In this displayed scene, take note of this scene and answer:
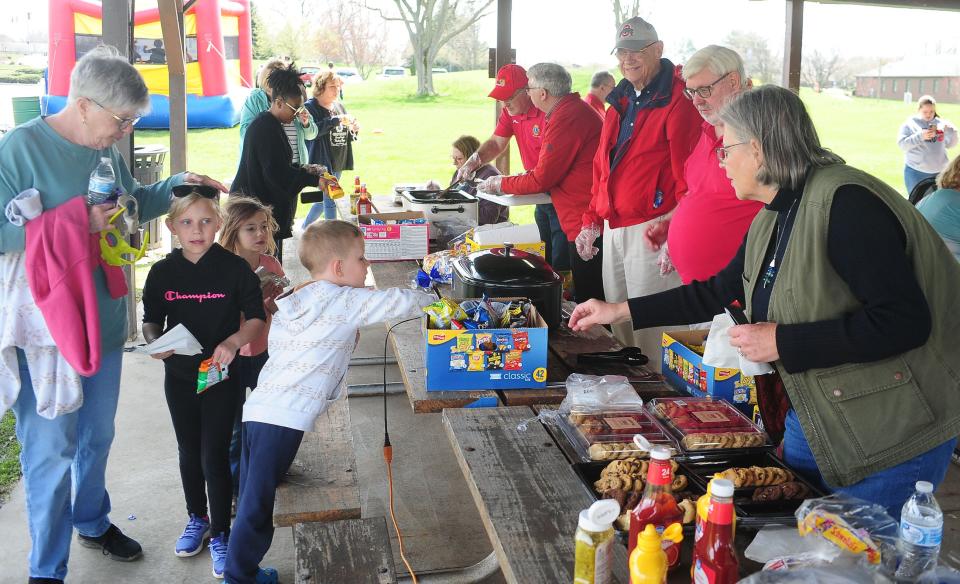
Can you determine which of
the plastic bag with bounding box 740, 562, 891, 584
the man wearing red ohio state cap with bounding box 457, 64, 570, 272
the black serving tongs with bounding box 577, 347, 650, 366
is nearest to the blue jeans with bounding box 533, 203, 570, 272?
the man wearing red ohio state cap with bounding box 457, 64, 570, 272

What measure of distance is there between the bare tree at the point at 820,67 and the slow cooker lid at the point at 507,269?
60.9 ft

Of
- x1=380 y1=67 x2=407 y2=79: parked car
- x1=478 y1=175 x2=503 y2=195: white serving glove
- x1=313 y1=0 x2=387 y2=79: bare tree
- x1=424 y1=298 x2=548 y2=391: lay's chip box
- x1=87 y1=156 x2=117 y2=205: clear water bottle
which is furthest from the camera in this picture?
x1=380 y1=67 x2=407 y2=79: parked car

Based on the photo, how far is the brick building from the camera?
727 inches

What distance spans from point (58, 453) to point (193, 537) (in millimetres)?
672

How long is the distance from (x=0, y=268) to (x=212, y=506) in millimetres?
1103

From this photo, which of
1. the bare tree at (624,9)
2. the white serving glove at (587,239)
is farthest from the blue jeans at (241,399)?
the bare tree at (624,9)

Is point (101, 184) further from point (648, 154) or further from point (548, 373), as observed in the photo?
point (648, 154)

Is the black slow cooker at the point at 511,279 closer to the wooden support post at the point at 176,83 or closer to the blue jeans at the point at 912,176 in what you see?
the wooden support post at the point at 176,83

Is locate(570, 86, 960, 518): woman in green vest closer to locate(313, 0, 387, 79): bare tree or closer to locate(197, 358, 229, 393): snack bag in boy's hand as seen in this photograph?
locate(197, 358, 229, 393): snack bag in boy's hand

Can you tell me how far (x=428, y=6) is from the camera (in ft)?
63.5

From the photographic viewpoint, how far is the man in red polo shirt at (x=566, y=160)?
15.5ft

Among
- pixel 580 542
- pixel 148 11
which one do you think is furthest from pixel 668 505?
pixel 148 11

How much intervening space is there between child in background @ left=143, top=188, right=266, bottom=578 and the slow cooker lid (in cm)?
79

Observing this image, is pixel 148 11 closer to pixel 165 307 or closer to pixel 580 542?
pixel 165 307
